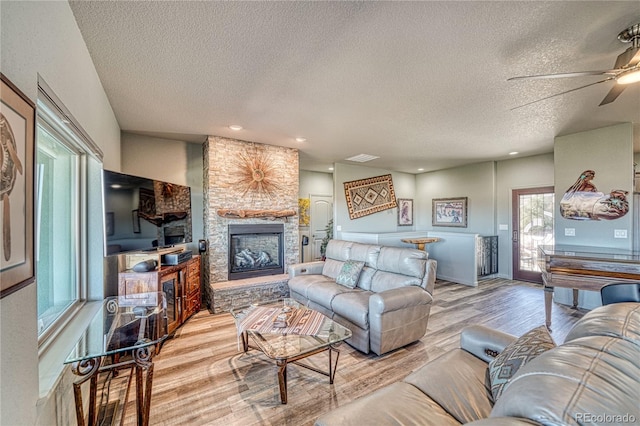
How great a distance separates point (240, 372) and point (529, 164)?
6.53 metres

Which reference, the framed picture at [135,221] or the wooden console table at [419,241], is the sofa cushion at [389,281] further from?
the framed picture at [135,221]

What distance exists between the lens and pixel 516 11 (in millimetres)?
1573

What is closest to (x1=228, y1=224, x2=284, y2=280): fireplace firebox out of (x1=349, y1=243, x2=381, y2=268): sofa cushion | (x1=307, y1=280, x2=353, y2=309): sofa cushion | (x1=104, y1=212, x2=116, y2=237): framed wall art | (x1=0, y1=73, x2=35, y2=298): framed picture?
(x1=307, y1=280, x2=353, y2=309): sofa cushion

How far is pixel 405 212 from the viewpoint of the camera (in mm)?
7469

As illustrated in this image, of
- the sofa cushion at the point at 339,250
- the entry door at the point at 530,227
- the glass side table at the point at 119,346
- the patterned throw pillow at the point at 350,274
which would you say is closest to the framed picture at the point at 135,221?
the glass side table at the point at 119,346

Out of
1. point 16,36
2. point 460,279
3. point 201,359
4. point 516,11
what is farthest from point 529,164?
point 16,36

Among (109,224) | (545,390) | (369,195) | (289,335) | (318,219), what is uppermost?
(369,195)

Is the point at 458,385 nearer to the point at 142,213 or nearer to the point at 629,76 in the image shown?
the point at 629,76

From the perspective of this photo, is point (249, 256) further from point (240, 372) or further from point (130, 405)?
point (130, 405)

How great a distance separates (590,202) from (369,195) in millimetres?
3941

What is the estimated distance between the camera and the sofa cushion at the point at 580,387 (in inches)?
23.3

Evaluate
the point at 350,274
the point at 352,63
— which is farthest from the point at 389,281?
the point at 352,63

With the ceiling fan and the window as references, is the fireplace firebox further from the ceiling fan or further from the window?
the ceiling fan

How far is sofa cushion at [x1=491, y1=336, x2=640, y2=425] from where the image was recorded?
0.59m
